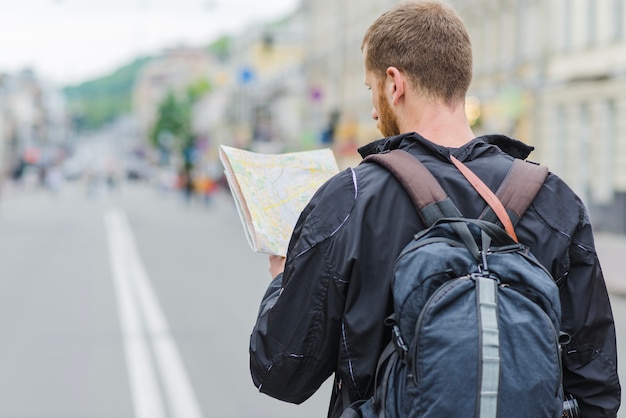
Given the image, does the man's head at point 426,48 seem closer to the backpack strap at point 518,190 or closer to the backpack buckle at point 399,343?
the backpack strap at point 518,190

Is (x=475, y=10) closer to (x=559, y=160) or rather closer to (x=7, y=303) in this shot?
(x=559, y=160)

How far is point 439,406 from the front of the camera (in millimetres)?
2246

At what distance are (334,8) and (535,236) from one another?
6089 centimetres

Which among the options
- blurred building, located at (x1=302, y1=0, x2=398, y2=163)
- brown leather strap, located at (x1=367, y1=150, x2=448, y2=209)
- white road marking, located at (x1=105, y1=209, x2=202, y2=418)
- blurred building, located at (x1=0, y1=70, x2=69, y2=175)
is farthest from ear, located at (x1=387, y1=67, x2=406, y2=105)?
blurred building, located at (x1=0, y1=70, x2=69, y2=175)

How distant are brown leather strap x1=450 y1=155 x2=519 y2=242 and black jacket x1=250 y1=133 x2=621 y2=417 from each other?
0.06ft

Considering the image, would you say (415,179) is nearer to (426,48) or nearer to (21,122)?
(426,48)

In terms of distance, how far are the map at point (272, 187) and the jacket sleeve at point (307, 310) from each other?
355 mm

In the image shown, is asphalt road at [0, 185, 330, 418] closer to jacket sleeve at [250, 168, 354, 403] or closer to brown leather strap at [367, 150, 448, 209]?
jacket sleeve at [250, 168, 354, 403]

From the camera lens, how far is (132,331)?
43.2ft

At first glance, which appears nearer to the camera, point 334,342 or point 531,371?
point 531,371

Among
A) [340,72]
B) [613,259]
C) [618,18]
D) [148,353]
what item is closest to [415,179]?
[148,353]

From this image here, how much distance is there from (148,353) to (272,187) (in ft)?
28.3

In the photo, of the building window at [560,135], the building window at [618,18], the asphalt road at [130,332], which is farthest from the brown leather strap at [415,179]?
the building window at [560,135]

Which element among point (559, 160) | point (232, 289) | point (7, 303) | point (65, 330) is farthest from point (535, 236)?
point (559, 160)
